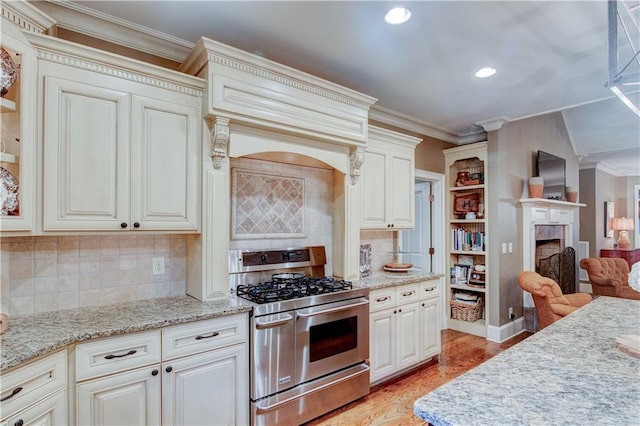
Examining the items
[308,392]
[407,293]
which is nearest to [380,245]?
[407,293]

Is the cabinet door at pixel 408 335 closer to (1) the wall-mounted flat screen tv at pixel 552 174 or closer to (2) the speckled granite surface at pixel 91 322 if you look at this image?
(2) the speckled granite surface at pixel 91 322

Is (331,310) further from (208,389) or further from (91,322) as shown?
(91,322)

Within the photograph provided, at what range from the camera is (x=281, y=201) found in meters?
2.97

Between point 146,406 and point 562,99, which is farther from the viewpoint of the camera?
point 562,99

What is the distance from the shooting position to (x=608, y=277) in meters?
5.12

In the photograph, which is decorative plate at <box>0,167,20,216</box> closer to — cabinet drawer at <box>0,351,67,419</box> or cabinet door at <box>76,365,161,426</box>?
cabinet drawer at <box>0,351,67,419</box>

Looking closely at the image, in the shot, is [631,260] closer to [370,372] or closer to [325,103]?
[370,372]

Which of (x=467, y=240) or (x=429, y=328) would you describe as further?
(x=467, y=240)

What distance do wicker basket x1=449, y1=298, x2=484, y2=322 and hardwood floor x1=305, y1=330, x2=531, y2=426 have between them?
293mm

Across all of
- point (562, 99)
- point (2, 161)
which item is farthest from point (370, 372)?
point (562, 99)

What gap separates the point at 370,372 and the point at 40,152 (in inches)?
106

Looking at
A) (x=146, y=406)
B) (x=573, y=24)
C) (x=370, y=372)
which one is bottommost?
(x=370, y=372)

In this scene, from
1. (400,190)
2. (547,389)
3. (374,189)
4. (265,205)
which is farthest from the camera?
(400,190)

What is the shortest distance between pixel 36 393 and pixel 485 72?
11.8 ft
